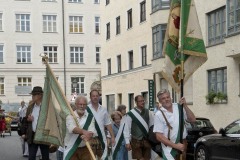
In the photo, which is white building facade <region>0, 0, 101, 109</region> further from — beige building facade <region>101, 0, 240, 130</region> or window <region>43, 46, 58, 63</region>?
beige building facade <region>101, 0, 240, 130</region>

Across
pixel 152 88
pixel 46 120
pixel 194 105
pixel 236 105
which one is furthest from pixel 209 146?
pixel 152 88

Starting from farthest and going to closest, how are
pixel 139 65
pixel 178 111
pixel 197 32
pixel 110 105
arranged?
pixel 110 105, pixel 139 65, pixel 197 32, pixel 178 111

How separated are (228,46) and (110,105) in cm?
2092

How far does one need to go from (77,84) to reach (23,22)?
30.0ft

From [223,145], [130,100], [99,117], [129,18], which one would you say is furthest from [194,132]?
[129,18]

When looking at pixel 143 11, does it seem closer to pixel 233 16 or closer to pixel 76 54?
pixel 233 16

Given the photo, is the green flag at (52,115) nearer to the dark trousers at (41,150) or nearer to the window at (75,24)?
the dark trousers at (41,150)

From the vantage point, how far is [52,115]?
8320 millimetres

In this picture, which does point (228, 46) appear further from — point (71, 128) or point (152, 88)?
point (71, 128)

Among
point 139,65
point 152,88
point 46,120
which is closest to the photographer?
point 46,120

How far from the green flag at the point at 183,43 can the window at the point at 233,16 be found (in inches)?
564

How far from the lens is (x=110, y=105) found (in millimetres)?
41312

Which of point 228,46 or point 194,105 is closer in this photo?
point 228,46

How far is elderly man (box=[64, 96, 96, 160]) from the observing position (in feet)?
24.6
